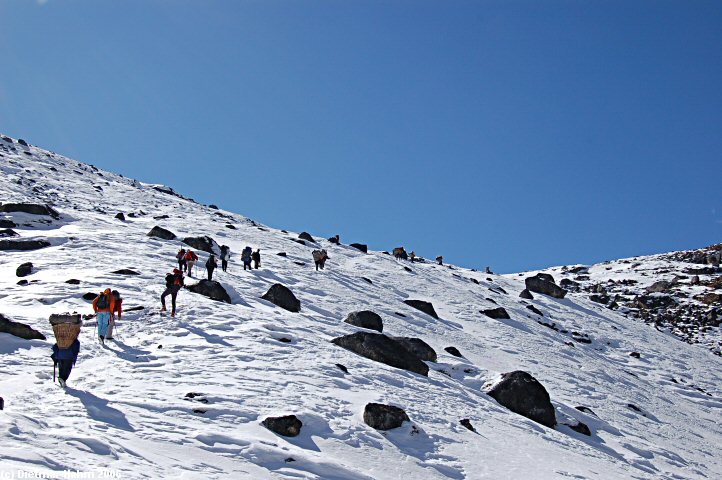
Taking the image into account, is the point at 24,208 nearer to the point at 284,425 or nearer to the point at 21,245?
the point at 21,245

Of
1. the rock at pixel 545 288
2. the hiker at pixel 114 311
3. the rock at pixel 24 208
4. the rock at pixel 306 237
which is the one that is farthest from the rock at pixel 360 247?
Answer: the hiker at pixel 114 311

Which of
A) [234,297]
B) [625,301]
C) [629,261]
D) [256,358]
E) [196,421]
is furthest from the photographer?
[629,261]

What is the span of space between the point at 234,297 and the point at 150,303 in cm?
432

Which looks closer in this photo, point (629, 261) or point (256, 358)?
point (256, 358)

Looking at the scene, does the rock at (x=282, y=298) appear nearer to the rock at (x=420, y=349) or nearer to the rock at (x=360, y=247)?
the rock at (x=420, y=349)

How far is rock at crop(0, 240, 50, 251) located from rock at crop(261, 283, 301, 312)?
12.4 m

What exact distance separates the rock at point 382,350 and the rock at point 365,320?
446 cm

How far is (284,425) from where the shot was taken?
1182 centimetres

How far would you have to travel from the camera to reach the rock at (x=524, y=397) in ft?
60.4

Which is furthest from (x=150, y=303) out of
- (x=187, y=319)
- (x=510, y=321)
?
(x=510, y=321)

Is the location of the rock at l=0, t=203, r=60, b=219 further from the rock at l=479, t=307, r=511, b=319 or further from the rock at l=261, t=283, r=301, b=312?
the rock at l=479, t=307, r=511, b=319

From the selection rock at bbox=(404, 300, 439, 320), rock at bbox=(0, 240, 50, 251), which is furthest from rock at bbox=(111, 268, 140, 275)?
rock at bbox=(404, 300, 439, 320)

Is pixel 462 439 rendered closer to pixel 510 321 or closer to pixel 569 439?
pixel 569 439

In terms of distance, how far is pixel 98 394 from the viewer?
38.6ft
